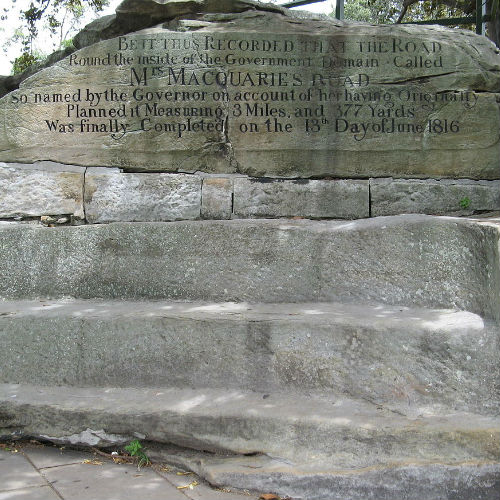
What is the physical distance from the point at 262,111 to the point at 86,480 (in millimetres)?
2621

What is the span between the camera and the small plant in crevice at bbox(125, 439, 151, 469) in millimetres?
2760

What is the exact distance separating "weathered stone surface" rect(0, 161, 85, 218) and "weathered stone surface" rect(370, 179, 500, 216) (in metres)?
2.07

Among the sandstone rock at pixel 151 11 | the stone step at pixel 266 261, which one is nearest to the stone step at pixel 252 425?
the stone step at pixel 266 261

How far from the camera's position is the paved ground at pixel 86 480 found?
95.3 inches

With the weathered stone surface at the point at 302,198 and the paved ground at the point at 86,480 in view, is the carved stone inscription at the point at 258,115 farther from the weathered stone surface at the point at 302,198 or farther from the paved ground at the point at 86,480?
the paved ground at the point at 86,480

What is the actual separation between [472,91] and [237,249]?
2.10 meters

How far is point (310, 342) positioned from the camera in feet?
9.40

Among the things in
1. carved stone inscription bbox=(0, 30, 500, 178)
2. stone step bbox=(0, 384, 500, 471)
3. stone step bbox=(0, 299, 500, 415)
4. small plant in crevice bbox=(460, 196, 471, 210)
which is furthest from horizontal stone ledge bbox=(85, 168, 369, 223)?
stone step bbox=(0, 384, 500, 471)

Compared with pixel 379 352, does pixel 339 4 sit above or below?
above

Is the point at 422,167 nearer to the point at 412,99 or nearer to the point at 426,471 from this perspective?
the point at 412,99

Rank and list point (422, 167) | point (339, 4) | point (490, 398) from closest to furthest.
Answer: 1. point (490, 398)
2. point (422, 167)
3. point (339, 4)

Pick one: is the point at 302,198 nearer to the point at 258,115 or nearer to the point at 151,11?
the point at 258,115

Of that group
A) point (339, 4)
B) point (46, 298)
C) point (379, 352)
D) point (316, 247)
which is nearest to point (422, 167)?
point (316, 247)

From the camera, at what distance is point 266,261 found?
3.40m
